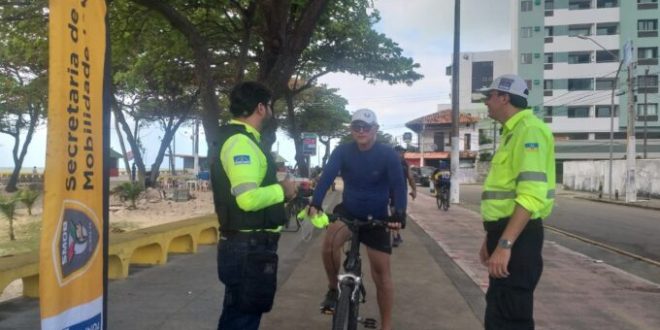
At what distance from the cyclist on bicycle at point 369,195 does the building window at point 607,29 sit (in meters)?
57.7

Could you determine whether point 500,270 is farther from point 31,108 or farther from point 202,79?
point 31,108

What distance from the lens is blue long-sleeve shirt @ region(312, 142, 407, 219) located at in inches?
177

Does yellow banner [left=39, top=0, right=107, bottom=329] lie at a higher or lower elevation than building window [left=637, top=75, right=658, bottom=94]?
lower

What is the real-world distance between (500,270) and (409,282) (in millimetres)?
4399

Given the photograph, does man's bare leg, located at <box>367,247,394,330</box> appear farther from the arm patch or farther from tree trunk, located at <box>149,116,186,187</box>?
tree trunk, located at <box>149,116,186,187</box>

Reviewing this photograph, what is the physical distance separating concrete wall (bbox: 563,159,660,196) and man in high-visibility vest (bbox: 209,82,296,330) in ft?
103

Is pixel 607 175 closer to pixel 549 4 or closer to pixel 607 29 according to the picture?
pixel 607 29

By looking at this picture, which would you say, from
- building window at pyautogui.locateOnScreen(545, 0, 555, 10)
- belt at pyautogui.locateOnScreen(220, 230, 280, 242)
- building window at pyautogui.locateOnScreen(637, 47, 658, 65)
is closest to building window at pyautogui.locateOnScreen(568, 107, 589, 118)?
building window at pyautogui.locateOnScreen(637, 47, 658, 65)

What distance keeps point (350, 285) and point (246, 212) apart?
4.04 ft

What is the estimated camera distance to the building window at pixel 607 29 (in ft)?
181

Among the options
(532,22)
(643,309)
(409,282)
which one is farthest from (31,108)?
(532,22)

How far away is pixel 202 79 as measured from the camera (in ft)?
38.8

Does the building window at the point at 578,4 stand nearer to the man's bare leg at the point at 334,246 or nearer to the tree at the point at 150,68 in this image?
the tree at the point at 150,68

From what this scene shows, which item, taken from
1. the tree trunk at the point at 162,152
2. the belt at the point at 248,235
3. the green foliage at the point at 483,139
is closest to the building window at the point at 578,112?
the green foliage at the point at 483,139
